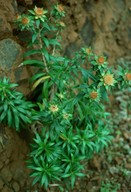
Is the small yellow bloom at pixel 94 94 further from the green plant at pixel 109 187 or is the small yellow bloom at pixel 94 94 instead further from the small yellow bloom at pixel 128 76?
the green plant at pixel 109 187

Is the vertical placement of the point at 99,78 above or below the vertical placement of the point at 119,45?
below

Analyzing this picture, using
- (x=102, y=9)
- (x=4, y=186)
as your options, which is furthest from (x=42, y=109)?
(x=102, y=9)

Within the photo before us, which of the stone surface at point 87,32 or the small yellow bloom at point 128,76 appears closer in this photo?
the small yellow bloom at point 128,76

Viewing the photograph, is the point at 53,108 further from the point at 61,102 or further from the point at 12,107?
the point at 12,107

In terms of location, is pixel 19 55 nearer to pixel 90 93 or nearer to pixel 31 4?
pixel 31 4

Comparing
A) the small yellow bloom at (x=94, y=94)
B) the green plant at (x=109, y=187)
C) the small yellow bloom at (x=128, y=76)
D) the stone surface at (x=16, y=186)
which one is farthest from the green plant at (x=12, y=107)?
the green plant at (x=109, y=187)

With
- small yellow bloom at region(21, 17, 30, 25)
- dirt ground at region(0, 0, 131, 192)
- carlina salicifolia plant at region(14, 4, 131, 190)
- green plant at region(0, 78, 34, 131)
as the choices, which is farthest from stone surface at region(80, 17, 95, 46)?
green plant at region(0, 78, 34, 131)
